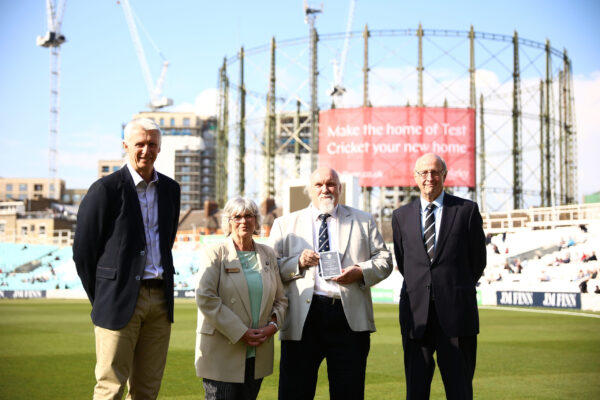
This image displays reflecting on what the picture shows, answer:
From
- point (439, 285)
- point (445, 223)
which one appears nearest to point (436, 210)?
point (445, 223)

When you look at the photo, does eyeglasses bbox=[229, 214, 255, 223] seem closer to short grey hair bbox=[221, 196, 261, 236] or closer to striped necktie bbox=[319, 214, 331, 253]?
short grey hair bbox=[221, 196, 261, 236]

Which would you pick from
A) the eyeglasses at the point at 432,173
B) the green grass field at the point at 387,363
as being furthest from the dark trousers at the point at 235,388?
the green grass field at the point at 387,363

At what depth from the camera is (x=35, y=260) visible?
46219mm

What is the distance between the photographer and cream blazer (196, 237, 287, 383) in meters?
4.58

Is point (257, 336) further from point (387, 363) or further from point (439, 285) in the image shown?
point (387, 363)

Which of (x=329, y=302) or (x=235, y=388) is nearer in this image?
(x=235, y=388)

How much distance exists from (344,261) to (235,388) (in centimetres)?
117

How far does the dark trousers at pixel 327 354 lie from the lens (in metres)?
4.95

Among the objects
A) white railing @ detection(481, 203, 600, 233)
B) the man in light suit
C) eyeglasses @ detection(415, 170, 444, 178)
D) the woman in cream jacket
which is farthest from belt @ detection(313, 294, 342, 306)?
white railing @ detection(481, 203, 600, 233)

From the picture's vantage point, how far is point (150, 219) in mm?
4570

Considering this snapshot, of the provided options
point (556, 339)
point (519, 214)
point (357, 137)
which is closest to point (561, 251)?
point (519, 214)

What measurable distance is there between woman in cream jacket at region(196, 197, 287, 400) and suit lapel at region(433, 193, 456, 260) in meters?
1.18

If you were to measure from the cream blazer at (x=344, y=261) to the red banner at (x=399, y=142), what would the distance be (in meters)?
34.1

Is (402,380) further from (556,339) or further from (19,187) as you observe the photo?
(19,187)
